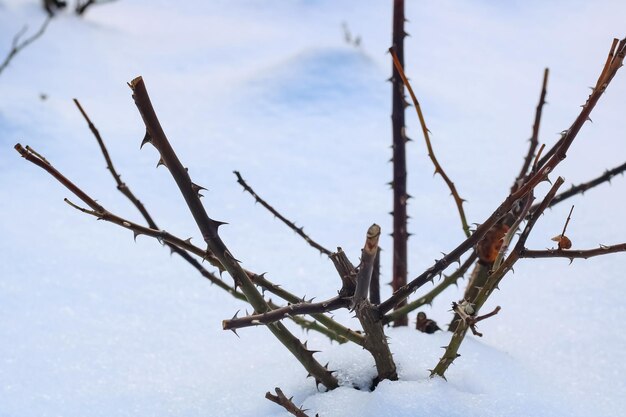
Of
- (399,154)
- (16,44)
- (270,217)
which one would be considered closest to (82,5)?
(16,44)

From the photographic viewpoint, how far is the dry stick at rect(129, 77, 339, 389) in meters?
0.58

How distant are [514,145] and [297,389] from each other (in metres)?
1.76

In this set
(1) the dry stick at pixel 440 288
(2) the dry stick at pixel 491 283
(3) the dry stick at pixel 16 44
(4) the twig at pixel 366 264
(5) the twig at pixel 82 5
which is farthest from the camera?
(5) the twig at pixel 82 5

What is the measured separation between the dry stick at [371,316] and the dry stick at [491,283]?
6cm

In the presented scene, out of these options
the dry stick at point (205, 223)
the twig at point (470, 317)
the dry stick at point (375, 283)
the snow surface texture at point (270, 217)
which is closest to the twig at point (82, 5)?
the snow surface texture at point (270, 217)

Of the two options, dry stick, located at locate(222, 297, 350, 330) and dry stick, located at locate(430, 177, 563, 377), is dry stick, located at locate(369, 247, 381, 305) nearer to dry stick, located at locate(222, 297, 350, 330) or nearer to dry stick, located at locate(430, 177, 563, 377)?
dry stick, located at locate(430, 177, 563, 377)

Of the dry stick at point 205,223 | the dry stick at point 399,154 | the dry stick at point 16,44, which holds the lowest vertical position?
the dry stick at point 205,223

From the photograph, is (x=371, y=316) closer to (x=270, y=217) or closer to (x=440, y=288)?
(x=440, y=288)

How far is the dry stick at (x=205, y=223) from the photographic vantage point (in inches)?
23.0

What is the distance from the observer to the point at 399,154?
1091mm

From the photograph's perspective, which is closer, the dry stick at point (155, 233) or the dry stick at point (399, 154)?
the dry stick at point (155, 233)

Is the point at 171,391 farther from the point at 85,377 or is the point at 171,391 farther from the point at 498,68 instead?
the point at 498,68

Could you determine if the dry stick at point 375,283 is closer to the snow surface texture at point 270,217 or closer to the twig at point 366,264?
the snow surface texture at point 270,217

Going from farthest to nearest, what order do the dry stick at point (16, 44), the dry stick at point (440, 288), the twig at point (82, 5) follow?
the twig at point (82, 5) < the dry stick at point (16, 44) < the dry stick at point (440, 288)
